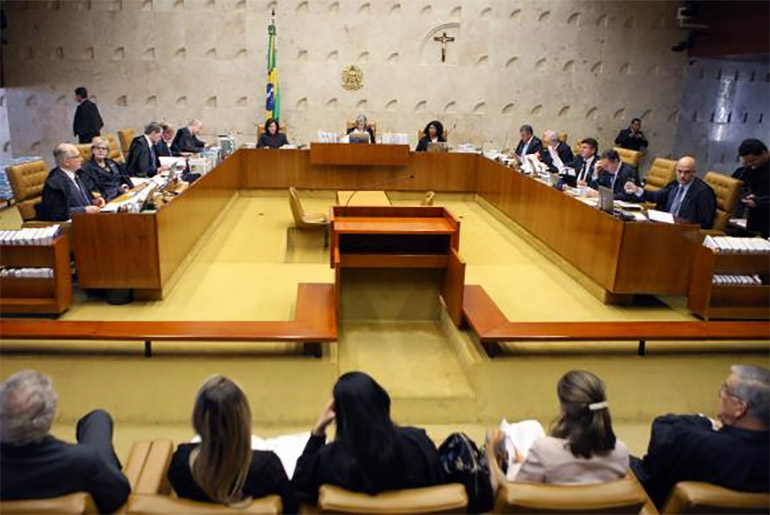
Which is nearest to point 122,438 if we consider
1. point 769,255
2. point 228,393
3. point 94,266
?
point 94,266

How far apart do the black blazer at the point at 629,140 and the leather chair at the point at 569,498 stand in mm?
11078

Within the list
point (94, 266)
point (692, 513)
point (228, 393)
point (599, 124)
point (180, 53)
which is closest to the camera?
point (228, 393)

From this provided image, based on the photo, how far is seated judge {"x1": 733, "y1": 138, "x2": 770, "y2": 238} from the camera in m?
5.75

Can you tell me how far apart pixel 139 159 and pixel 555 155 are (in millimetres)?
4698

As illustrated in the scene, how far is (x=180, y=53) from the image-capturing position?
11359mm

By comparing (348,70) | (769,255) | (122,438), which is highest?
(348,70)

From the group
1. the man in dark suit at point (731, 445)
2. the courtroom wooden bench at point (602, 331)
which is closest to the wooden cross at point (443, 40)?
the courtroom wooden bench at point (602, 331)

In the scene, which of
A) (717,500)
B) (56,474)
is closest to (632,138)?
(717,500)

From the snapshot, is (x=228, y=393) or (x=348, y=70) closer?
(x=228, y=393)

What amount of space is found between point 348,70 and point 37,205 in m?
7.24

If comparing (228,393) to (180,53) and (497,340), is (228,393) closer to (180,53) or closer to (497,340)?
(497,340)

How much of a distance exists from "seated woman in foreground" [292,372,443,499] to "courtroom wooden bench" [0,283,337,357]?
1.74 m

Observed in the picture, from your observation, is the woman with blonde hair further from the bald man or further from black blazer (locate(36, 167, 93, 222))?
the bald man

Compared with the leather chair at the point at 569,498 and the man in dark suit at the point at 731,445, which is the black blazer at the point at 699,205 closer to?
the man in dark suit at the point at 731,445
